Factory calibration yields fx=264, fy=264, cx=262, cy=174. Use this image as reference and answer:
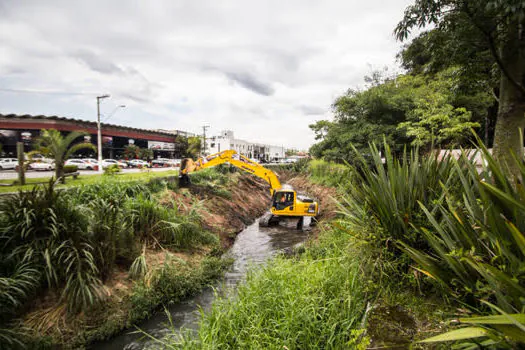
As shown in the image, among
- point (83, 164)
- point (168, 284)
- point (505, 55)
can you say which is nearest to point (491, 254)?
point (505, 55)

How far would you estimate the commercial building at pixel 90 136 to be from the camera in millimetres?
28062

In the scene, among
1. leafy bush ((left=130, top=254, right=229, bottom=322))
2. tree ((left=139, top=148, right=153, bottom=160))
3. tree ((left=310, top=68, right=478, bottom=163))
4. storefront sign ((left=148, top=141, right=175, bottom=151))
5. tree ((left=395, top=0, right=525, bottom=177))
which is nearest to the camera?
tree ((left=395, top=0, right=525, bottom=177))

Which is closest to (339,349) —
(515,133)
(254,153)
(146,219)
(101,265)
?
(515,133)

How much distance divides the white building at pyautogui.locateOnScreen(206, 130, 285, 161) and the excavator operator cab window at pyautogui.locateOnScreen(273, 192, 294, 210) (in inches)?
1544

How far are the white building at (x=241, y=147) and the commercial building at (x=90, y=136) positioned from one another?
1378 cm

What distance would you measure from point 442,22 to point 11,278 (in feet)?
29.2

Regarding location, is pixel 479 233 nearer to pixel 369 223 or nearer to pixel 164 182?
pixel 369 223

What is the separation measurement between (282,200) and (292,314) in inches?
348

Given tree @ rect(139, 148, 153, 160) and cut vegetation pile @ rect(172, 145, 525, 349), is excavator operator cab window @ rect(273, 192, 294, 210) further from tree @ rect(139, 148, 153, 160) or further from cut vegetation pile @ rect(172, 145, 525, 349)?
tree @ rect(139, 148, 153, 160)

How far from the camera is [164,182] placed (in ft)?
35.3

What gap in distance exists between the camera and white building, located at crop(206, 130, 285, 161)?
65812 millimetres

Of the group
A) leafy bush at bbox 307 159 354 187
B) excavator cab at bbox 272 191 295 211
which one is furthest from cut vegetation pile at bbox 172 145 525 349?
leafy bush at bbox 307 159 354 187

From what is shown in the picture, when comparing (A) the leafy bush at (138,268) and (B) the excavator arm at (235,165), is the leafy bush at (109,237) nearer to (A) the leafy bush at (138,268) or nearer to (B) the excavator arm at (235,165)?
(A) the leafy bush at (138,268)

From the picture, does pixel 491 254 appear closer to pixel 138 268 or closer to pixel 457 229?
pixel 457 229
